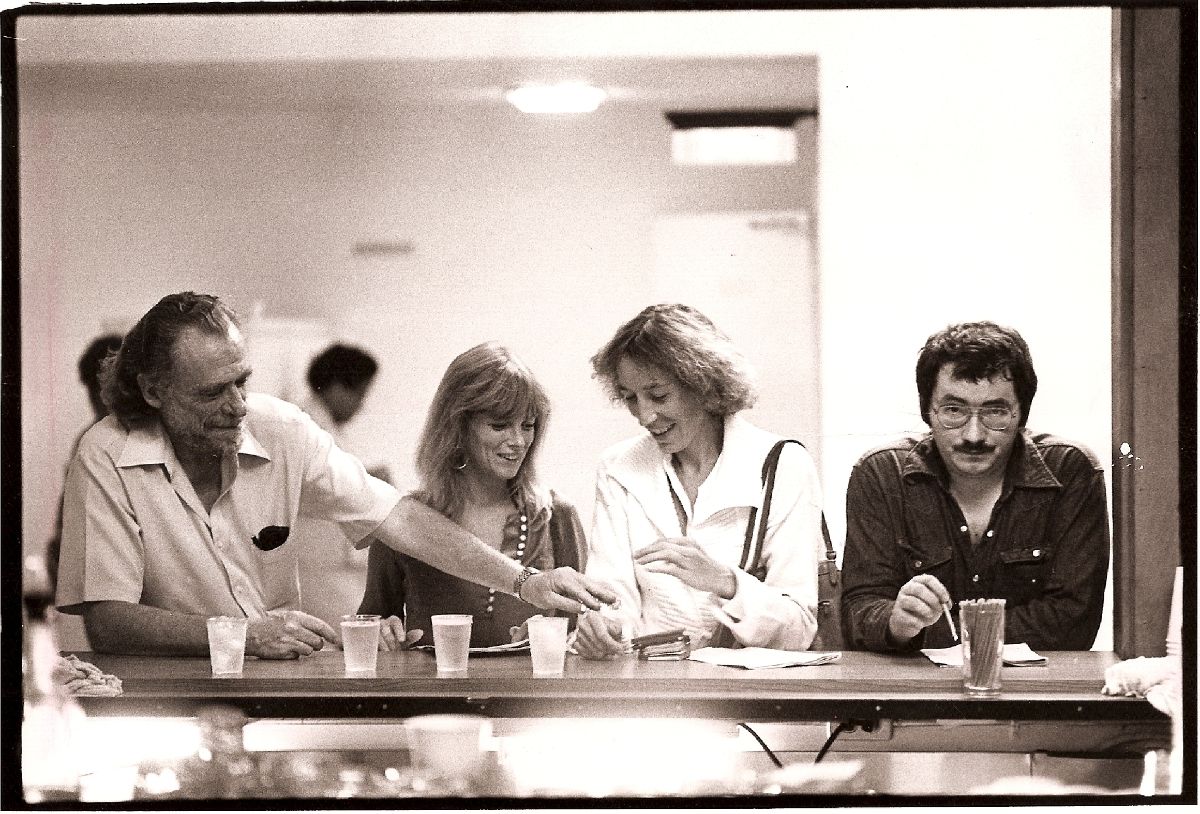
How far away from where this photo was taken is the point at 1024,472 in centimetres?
348

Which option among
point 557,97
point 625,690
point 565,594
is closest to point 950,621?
point 625,690

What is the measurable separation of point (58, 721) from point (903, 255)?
220 centimetres

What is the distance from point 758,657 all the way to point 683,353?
71cm

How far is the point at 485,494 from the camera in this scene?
3.55m

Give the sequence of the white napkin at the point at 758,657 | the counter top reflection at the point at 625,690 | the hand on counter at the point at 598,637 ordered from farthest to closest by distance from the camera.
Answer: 1. the hand on counter at the point at 598,637
2. the white napkin at the point at 758,657
3. the counter top reflection at the point at 625,690

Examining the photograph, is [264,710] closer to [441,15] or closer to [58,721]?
[58,721]

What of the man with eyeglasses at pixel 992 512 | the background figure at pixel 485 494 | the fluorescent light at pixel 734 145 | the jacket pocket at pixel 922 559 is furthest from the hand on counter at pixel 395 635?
the fluorescent light at pixel 734 145

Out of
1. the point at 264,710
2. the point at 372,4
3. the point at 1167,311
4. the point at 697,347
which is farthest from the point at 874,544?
the point at 372,4

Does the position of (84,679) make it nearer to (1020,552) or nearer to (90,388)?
(90,388)

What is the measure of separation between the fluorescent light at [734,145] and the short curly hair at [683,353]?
348 millimetres

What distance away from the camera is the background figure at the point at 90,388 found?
352cm

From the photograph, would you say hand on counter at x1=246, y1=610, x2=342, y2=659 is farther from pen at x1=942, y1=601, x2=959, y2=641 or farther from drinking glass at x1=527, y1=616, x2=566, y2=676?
pen at x1=942, y1=601, x2=959, y2=641

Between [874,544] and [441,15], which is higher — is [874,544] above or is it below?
below

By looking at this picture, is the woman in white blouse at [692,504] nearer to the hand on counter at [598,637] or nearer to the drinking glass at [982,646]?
the hand on counter at [598,637]
